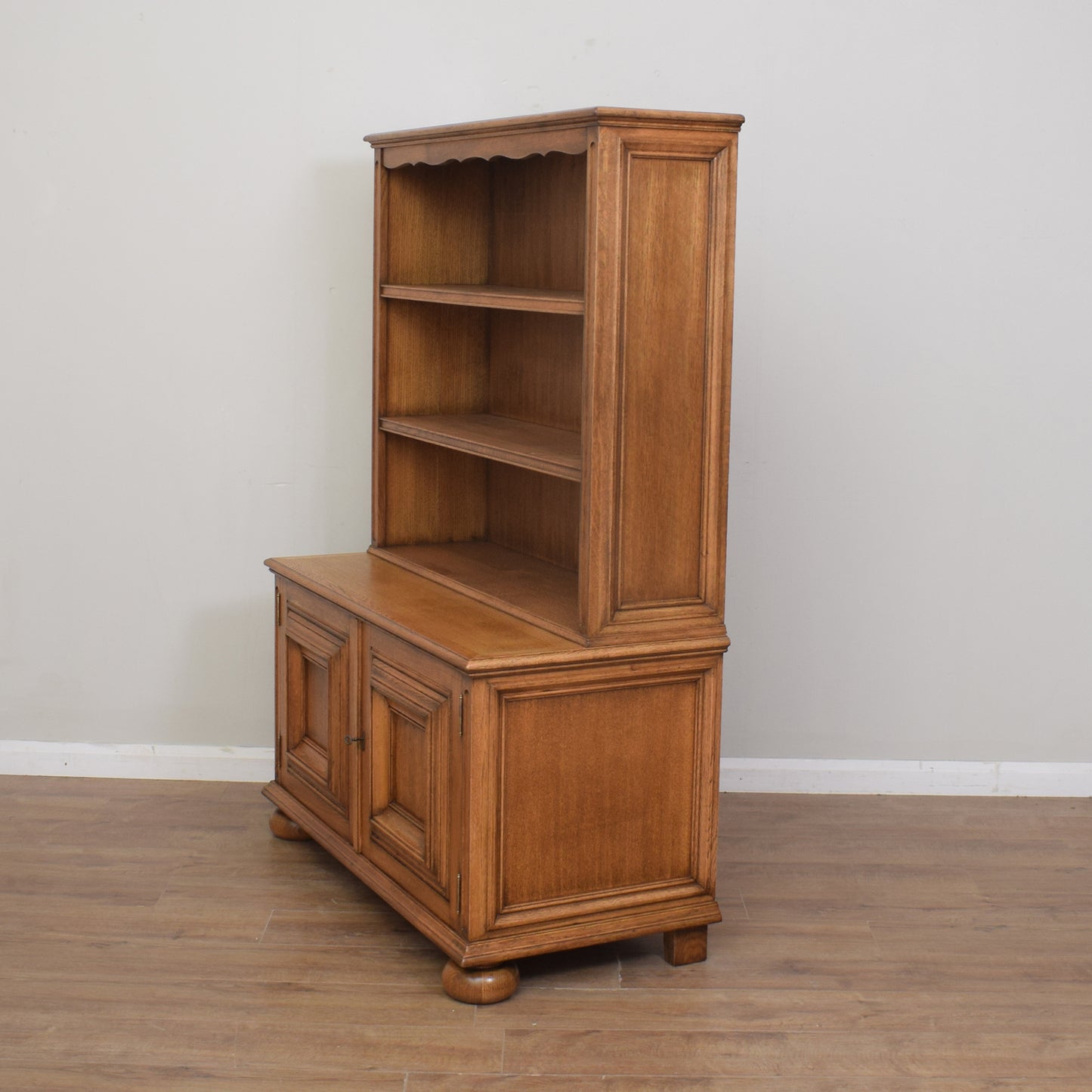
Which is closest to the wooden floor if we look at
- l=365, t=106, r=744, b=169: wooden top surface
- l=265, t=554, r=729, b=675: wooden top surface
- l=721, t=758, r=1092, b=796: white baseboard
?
l=721, t=758, r=1092, b=796: white baseboard

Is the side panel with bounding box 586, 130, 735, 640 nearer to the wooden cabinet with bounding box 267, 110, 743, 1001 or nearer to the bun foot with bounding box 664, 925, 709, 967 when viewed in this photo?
the wooden cabinet with bounding box 267, 110, 743, 1001

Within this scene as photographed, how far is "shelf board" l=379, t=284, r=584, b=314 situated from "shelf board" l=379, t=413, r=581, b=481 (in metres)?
0.29

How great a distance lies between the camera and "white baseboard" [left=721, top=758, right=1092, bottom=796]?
3.99m

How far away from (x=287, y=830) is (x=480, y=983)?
96 centimetres

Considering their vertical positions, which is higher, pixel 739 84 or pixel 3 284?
pixel 739 84

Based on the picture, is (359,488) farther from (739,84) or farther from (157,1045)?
(157,1045)

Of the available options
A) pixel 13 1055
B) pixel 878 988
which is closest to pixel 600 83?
pixel 878 988

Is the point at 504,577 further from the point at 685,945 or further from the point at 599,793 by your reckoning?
the point at 685,945

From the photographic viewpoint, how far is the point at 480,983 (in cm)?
274

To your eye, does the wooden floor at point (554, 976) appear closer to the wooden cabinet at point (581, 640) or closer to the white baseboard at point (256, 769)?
the wooden cabinet at point (581, 640)

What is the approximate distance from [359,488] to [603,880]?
1.51m

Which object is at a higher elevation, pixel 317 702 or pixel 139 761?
pixel 317 702

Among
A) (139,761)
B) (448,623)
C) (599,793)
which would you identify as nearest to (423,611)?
(448,623)

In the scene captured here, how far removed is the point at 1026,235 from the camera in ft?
12.5
